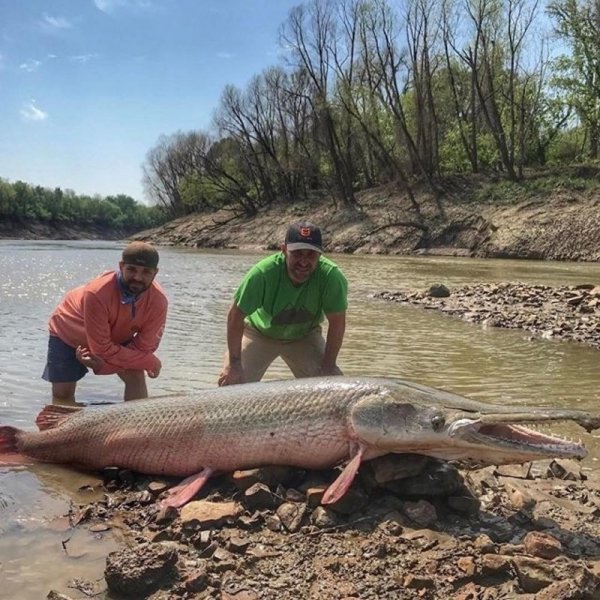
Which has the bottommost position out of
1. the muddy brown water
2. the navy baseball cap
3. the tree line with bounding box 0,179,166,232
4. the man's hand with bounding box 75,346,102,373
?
the muddy brown water

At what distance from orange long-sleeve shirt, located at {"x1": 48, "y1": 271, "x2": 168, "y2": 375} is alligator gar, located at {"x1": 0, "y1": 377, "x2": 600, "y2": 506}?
70cm

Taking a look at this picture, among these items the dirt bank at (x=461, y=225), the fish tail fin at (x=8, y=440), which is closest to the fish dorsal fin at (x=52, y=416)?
the fish tail fin at (x=8, y=440)

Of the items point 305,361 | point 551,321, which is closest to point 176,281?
point 551,321

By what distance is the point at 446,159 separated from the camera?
47.8 m

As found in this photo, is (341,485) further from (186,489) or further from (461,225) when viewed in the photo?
(461,225)

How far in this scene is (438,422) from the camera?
3.60 m

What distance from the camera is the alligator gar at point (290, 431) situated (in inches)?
138

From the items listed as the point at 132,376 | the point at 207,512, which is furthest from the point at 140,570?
the point at 132,376

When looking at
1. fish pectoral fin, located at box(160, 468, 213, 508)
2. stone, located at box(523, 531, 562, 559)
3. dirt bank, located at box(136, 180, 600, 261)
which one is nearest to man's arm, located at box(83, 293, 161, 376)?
fish pectoral fin, located at box(160, 468, 213, 508)

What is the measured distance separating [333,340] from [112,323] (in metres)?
1.82

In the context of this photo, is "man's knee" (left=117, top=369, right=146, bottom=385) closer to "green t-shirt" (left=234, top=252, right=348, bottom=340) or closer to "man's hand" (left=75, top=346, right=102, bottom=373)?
"man's hand" (left=75, top=346, right=102, bottom=373)

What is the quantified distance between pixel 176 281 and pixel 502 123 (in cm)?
3067

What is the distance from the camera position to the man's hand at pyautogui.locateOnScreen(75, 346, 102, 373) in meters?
5.43

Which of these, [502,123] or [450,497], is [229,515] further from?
[502,123]
